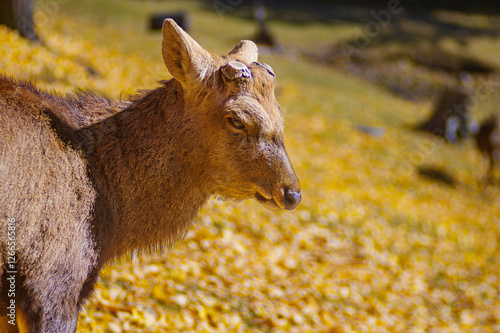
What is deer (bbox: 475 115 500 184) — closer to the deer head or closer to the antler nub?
the deer head

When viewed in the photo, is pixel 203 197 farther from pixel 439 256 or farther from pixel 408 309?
pixel 439 256

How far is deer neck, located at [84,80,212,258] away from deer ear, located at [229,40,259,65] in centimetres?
49

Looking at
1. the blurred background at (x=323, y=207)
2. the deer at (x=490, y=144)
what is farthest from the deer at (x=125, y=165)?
the deer at (x=490, y=144)

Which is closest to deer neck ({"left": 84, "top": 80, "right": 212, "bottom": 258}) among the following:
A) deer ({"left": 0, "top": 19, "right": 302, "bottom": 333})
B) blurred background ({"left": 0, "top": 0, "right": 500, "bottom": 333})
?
deer ({"left": 0, "top": 19, "right": 302, "bottom": 333})

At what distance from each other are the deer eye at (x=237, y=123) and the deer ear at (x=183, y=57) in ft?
1.03

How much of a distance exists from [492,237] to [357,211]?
4.10m

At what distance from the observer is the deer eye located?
2.71 metres

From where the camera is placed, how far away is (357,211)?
27.5 ft

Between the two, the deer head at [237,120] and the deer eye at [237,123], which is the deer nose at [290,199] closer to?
the deer head at [237,120]

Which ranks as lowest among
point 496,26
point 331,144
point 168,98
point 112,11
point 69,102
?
point 112,11

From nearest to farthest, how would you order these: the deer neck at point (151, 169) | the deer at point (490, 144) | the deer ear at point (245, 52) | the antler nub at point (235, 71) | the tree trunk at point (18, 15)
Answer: the antler nub at point (235, 71) < the deer neck at point (151, 169) < the deer ear at point (245, 52) < the tree trunk at point (18, 15) < the deer at point (490, 144)

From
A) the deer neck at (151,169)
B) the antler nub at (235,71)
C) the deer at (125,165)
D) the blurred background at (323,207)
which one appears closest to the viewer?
the deer at (125,165)

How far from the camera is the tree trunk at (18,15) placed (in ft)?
23.7

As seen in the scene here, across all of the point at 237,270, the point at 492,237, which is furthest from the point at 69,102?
the point at 492,237
